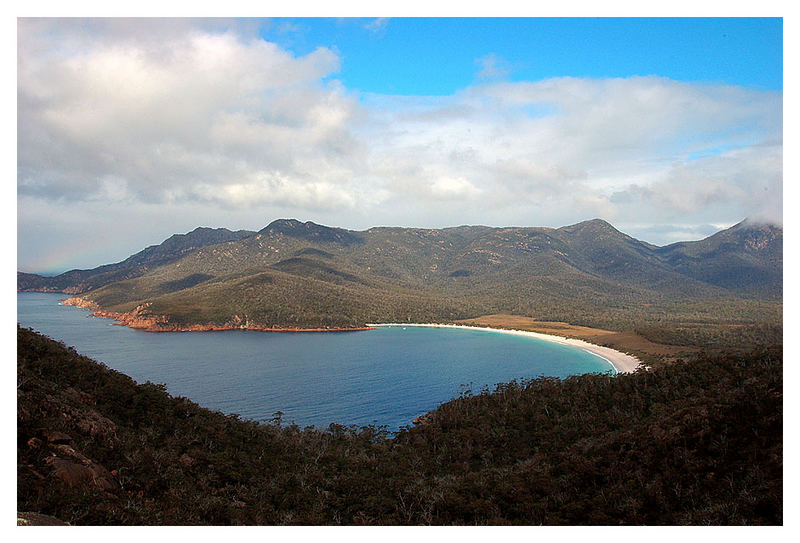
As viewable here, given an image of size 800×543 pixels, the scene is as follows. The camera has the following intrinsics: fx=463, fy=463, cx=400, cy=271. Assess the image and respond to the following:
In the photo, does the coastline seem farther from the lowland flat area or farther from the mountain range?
the lowland flat area

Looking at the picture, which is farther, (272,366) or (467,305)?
(467,305)

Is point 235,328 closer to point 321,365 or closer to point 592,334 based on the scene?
point 321,365

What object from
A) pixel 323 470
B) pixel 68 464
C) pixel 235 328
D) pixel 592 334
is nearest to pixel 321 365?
pixel 235 328

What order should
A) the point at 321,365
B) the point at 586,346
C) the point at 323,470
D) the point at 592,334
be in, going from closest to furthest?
the point at 323,470 < the point at 321,365 < the point at 586,346 < the point at 592,334

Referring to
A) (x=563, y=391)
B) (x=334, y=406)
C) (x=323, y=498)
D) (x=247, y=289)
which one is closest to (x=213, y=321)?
(x=247, y=289)
